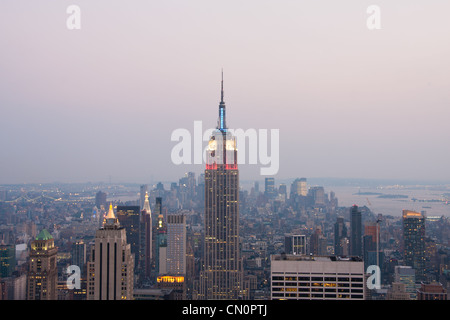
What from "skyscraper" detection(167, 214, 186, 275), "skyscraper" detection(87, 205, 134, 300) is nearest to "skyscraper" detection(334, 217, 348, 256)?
"skyscraper" detection(167, 214, 186, 275)

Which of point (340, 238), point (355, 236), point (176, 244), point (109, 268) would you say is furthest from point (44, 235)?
point (355, 236)

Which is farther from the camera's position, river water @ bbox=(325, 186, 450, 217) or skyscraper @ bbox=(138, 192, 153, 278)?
skyscraper @ bbox=(138, 192, 153, 278)

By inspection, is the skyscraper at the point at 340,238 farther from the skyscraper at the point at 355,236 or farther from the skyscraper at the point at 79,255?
the skyscraper at the point at 79,255

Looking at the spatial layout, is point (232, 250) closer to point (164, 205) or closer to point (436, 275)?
point (164, 205)

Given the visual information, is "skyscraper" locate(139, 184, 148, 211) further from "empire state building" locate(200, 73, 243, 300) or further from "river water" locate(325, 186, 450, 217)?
"empire state building" locate(200, 73, 243, 300)

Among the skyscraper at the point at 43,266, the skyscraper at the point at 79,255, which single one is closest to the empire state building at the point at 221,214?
the skyscraper at the point at 43,266

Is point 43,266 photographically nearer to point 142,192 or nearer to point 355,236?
point 142,192

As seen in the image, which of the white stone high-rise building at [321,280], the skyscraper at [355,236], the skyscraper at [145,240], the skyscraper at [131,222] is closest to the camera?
the white stone high-rise building at [321,280]
